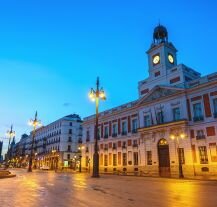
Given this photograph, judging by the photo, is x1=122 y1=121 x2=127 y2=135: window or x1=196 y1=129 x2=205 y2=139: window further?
x1=122 y1=121 x2=127 y2=135: window

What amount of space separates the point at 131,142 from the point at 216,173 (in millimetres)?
16419

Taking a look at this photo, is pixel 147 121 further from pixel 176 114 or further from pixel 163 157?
pixel 163 157

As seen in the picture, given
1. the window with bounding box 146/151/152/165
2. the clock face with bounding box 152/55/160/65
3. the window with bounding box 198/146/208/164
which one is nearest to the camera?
the window with bounding box 198/146/208/164

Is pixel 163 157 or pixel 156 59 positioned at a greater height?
pixel 156 59

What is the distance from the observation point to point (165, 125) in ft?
118

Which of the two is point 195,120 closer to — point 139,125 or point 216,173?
point 216,173

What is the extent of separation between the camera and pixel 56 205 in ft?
22.9

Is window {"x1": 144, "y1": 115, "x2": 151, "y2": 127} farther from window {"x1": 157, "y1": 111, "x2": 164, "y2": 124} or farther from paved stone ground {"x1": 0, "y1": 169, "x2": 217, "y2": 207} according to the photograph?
paved stone ground {"x1": 0, "y1": 169, "x2": 217, "y2": 207}

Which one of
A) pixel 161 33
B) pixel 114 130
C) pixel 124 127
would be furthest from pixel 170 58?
pixel 114 130

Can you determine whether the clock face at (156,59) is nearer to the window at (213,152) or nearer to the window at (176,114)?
the window at (176,114)

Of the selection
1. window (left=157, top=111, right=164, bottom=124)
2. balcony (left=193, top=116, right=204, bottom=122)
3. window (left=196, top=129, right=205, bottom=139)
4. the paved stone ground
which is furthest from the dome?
the paved stone ground

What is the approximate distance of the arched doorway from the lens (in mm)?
35684

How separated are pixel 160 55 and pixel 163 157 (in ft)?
58.5

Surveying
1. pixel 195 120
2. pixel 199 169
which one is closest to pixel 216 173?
pixel 199 169
